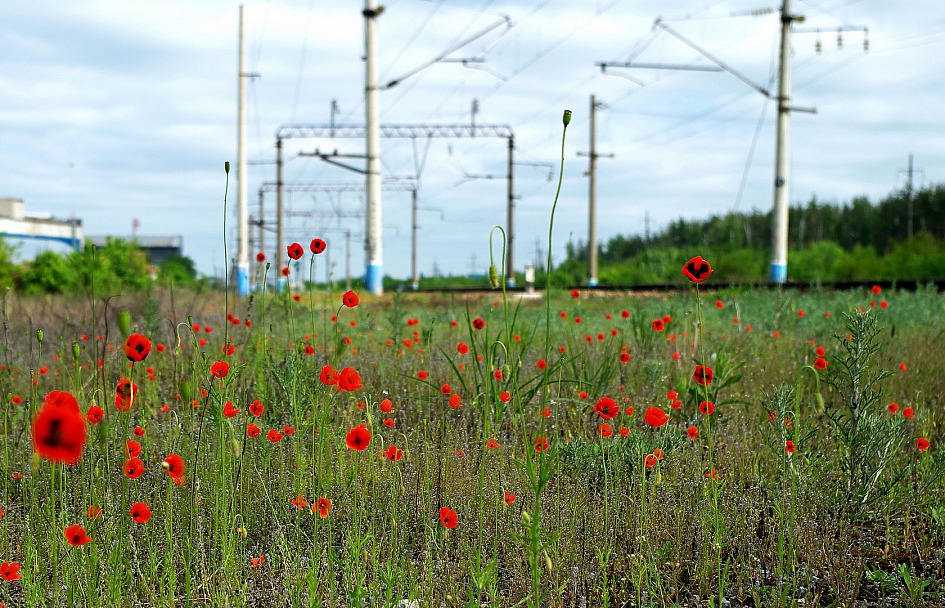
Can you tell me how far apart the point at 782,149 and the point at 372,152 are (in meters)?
9.27

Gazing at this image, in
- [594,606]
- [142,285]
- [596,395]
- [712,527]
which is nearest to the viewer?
[594,606]

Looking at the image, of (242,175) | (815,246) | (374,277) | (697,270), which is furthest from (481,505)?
(815,246)

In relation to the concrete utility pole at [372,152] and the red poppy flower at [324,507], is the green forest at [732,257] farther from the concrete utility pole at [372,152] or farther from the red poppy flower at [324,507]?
the concrete utility pole at [372,152]

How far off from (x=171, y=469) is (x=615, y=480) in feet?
5.83

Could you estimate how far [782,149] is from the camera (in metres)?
17.2

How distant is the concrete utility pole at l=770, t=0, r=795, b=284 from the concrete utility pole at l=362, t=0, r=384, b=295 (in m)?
9.06

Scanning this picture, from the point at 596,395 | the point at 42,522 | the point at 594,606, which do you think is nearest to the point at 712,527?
the point at 594,606

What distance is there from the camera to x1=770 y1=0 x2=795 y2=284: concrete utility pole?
1712 centimetres

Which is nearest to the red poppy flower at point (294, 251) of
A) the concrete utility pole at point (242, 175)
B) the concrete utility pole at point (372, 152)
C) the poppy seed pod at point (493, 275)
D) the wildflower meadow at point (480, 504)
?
the wildflower meadow at point (480, 504)

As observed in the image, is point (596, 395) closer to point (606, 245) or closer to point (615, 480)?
point (615, 480)

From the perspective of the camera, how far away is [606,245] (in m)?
78.4

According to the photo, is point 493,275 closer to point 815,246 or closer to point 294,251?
point 294,251

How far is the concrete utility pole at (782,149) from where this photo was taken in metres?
17.1

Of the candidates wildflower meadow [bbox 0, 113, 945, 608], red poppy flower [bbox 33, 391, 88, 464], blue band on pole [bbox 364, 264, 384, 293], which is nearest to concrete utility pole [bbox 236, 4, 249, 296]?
blue band on pole [bbox 364, 264, 384, 293]
